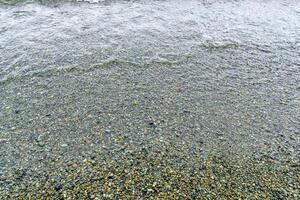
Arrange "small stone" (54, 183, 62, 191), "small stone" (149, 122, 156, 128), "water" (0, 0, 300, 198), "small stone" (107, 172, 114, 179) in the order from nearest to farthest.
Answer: "small stone" (54, 183, 62, 191), "small stone" (107, 172, 114, 179), "water" (0, 0, 300, 198), "small stone" (149, 122, 156, 128)

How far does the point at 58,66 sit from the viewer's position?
7.70m

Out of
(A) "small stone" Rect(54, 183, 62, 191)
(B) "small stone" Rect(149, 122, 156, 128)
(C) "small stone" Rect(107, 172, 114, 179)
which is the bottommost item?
(A) "small stone" Rect(54, 183, 62, 191)

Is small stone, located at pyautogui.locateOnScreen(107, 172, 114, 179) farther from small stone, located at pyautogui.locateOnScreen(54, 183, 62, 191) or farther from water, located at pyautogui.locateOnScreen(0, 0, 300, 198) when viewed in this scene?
small stone, located at pyautogui.locateOnScreen(54, 183, 62, 191)

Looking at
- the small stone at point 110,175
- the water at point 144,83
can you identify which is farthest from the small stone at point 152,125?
the small stone at point 110,175

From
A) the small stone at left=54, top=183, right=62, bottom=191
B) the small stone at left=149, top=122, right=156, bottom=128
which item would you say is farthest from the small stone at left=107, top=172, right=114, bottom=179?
the small stone at left=149, top=122, right=156, bottom=128

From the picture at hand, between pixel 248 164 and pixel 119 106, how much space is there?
290cm

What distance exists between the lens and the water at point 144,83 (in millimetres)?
5195

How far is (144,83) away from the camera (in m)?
7.09

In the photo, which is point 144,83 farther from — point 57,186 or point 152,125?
point 57,186

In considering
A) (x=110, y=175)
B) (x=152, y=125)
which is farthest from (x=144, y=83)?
(x=110, y=175)

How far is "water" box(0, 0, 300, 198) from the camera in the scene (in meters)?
5.20

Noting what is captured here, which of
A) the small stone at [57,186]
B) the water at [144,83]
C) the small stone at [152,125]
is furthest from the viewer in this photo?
the small stone at [152,125]

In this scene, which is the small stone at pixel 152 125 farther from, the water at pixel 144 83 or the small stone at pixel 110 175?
the small stone at pixel 110 175

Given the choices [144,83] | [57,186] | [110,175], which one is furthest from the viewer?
[144,83]
